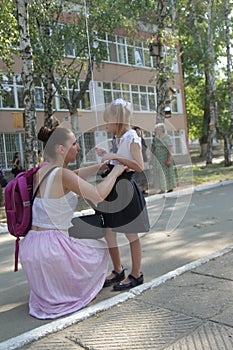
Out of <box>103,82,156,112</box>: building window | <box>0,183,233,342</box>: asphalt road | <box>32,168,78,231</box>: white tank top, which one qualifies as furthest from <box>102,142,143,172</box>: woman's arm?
<box>103,82,156,112</box>: building window

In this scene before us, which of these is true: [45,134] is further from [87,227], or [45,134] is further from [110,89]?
[110,89]

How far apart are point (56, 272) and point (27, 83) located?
763 cm

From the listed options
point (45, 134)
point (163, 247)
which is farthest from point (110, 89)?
point (45, 134)

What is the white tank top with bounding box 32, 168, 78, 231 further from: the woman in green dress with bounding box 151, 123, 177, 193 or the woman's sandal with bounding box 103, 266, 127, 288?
the woman in green dress with bounding box 151, 123, 177, 193

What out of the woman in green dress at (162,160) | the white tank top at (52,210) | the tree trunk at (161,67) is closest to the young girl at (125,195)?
the white tank top at (52,210)

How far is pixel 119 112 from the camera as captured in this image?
3750mm

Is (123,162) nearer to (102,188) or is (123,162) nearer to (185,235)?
(102,188)

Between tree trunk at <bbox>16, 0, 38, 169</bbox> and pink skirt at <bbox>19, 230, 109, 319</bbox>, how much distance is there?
6984 millimetres

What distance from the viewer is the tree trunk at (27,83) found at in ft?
32.4

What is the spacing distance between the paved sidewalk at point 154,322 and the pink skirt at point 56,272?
0.25 metres

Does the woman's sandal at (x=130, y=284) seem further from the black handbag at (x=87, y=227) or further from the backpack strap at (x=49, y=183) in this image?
the backpack strap at (x=49, y=183)

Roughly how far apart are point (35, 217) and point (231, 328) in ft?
6.32

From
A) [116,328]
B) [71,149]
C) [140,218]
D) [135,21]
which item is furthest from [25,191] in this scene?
[135,21]

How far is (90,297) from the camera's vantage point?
367 centimetres
